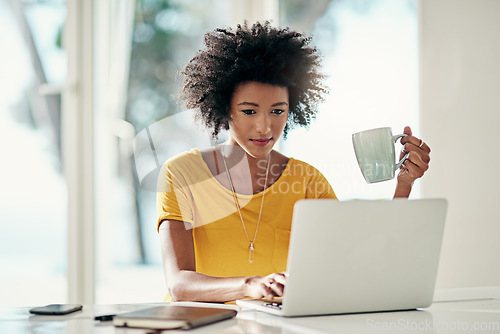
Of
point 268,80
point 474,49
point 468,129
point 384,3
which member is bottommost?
point 468,129

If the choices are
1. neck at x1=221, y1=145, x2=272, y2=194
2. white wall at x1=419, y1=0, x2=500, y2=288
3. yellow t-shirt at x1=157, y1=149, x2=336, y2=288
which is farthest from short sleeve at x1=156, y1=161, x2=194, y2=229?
white wall at x1=419, y1=0, x2=500, y2=288

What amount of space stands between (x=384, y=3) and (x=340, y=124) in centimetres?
53

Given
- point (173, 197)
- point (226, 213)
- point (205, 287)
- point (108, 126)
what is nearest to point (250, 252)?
point (226, 213)

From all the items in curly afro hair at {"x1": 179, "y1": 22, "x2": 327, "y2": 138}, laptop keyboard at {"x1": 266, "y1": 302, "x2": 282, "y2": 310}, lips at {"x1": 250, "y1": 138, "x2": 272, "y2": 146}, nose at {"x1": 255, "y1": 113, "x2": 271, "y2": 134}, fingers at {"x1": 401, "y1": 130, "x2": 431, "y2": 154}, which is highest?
curly afro hair at {"x1": 179, "y1": 22, "x2": 327, "y2": 138}

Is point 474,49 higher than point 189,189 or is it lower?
higher

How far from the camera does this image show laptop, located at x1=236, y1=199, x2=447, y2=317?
869mm

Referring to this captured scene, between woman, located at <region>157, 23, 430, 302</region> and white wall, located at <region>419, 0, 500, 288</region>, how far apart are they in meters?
0.41

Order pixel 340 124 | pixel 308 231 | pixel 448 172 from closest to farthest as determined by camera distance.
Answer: pixel 308 231 → pixel 448 172 → pixel 340 124

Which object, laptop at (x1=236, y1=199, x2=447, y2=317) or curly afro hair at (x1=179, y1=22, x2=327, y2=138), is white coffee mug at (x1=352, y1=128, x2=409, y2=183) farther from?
curly afro hair at (x1=179, y1=22, x2=327, y2=138)

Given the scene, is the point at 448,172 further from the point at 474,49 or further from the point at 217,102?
the point at 217,102

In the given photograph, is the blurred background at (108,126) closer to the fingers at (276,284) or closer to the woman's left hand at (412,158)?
the woman's left hand at (412,158)

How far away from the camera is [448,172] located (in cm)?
189

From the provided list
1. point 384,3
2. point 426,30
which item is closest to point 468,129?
point 426,30

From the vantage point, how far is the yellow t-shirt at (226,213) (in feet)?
5.20
